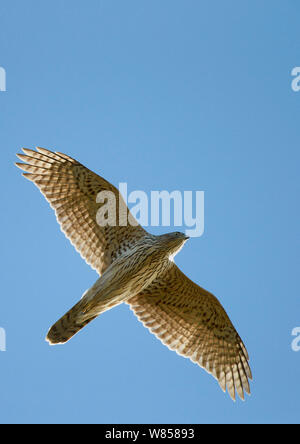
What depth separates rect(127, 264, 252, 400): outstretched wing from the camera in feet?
38.0

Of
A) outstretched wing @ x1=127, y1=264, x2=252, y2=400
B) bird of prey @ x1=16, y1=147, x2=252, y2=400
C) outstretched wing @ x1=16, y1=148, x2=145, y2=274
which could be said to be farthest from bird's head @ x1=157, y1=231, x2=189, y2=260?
outstretched wing @ x1=127, y1=264, x2=252, y2=400

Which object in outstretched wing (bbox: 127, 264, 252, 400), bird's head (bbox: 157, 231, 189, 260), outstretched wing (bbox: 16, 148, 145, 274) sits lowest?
outstretched wing (bbox: 127, 264, 252, 400)

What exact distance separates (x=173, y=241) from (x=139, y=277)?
81 centimetres

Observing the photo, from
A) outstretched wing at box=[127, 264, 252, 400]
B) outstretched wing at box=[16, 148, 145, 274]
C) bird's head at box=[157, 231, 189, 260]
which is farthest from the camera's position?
outstretched wing at box=[127, 264, 252, 400]

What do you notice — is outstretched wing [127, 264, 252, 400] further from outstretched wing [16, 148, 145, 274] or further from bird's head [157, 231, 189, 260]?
bird's head [157, 231, 189, 260]

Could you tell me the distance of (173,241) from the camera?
10.4 meters

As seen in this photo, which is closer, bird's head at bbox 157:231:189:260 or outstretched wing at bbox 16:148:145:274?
bird's head at bbox 157:231:189:260

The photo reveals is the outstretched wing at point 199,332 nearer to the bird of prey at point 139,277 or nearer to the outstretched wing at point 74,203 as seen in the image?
the bird of prey at point 139,277

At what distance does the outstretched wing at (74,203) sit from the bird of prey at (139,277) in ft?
0.06

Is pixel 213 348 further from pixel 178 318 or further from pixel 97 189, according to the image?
pixel 97 189

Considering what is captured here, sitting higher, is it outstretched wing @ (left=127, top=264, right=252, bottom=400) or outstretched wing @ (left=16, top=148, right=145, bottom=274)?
outstretched wing @ (left=16, top=148, right=145, bottom=274)

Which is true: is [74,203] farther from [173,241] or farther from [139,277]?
[173,241]

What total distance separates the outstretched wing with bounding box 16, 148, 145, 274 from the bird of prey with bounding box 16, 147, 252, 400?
0.06ft
